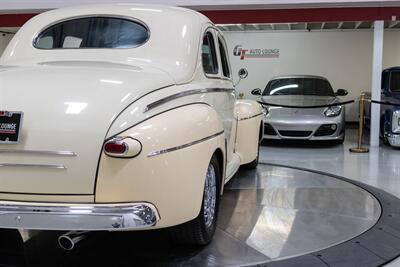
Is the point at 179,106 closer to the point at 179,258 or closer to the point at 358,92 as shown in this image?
the point at 179,258

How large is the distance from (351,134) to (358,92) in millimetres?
2519

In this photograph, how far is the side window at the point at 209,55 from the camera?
3996 mm

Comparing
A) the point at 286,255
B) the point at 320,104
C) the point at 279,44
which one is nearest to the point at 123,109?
the point at 286,255

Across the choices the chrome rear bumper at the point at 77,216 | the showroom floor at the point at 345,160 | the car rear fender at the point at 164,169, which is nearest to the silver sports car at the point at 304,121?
the showroom floor at the point at 345,160

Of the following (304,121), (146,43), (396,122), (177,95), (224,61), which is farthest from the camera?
(304,121)

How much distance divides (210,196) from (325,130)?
18.0ft

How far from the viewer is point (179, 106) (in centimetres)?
318

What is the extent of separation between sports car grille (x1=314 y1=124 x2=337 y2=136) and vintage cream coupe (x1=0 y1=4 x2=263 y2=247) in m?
5.36

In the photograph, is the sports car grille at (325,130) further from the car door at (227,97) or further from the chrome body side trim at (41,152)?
the chrome body side trim at (41,152)

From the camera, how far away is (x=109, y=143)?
2.65m

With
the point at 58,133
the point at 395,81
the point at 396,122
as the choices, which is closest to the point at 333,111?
the point at 396,122

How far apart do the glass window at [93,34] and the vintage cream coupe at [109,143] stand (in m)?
0.12

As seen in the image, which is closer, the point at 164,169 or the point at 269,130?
the point at 164,169

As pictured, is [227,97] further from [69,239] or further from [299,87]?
[299,87]
